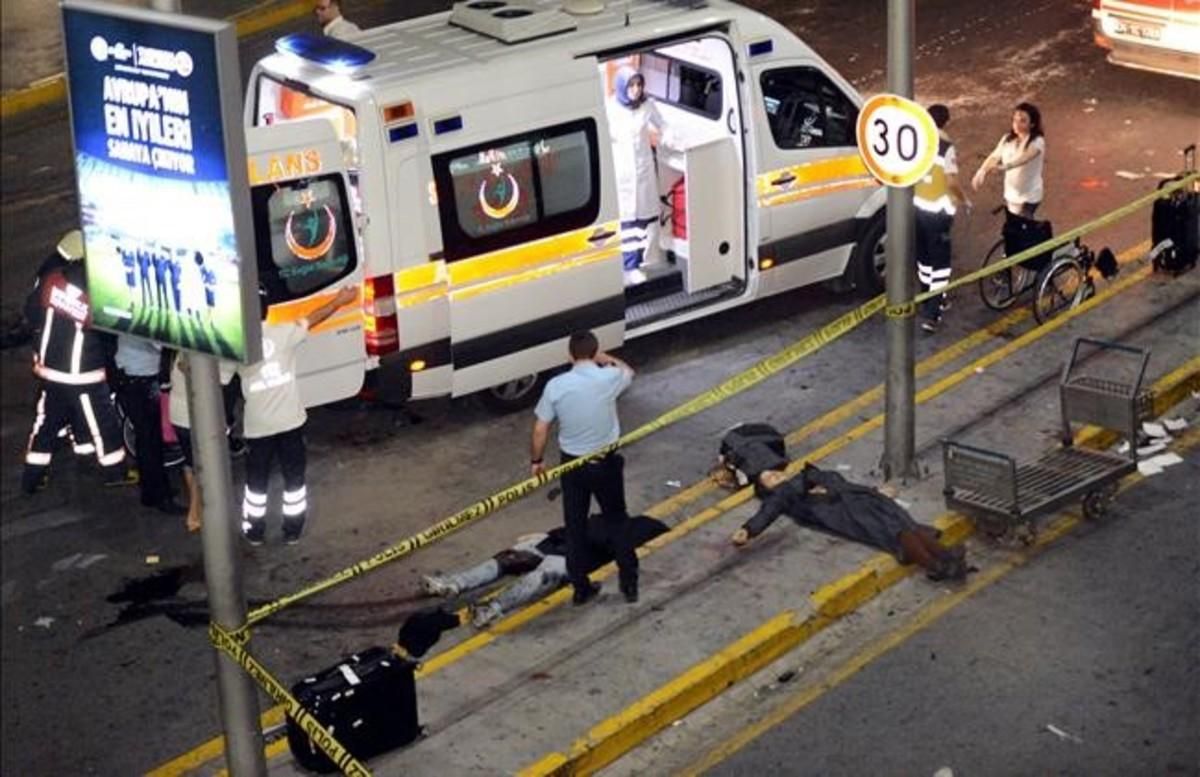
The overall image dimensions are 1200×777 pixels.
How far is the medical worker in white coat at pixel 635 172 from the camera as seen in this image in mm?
15977

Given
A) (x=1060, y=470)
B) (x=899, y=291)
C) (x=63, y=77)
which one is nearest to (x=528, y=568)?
(x=899, y=291)

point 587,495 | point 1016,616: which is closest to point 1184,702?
point 1016,616

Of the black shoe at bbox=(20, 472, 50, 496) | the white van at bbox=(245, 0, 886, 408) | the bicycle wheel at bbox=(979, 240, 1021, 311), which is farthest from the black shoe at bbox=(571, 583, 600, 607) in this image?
the bicycle wheel at bbox=(979, 240, 1021, 311)

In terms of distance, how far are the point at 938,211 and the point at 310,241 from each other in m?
4.50

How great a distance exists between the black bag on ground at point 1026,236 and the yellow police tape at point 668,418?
0.66 ft

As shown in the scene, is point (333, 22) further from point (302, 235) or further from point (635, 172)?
point (302, 235)

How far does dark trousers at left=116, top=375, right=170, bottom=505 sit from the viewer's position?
1388 cm

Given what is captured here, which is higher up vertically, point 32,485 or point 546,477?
point 546,477

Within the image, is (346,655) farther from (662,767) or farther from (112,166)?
(112,166)

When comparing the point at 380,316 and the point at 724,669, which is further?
the point at 380,316

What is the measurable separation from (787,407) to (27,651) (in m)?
A: 5.27

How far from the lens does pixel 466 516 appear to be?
11.8 m

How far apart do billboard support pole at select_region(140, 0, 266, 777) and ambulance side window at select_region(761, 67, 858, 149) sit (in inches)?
280

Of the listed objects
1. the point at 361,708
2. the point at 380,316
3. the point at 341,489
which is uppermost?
the point at 380,316
